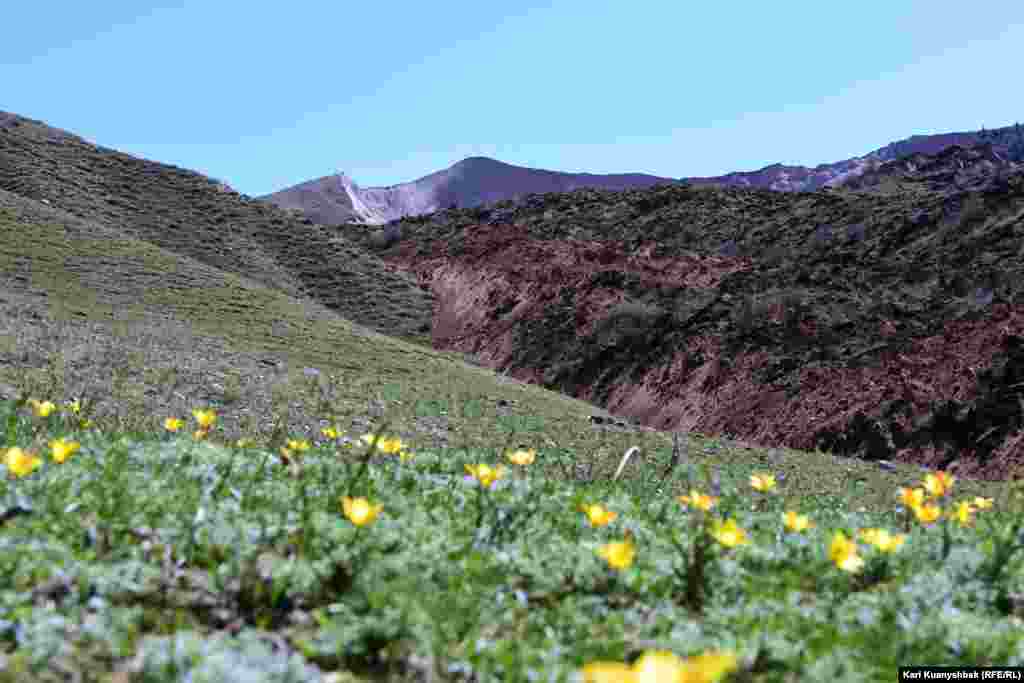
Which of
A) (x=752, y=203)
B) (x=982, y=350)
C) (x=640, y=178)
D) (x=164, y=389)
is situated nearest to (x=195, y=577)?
(x=164, y=389)

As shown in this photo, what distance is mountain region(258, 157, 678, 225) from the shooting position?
106 meters

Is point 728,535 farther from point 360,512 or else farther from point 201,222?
point 201,222

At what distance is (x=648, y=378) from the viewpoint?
25.4 meters

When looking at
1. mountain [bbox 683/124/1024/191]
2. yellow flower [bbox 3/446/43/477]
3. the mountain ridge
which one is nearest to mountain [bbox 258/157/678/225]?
the mountain ridge

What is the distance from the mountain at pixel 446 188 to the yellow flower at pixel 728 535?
102212 mm

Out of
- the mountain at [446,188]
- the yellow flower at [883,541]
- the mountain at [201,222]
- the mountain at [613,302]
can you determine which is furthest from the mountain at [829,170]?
the yellow flower at [883,541]

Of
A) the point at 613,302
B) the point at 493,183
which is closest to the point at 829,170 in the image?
the point at 493,183

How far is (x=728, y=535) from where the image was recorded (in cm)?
278

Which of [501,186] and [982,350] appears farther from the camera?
[501,186]

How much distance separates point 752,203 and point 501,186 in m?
77.8

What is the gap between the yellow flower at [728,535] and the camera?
9.04 feet

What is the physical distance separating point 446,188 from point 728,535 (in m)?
121

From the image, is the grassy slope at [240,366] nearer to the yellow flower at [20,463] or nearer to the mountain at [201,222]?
the yellow flower at [20,463]

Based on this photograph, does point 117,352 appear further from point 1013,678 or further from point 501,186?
point 501,186
